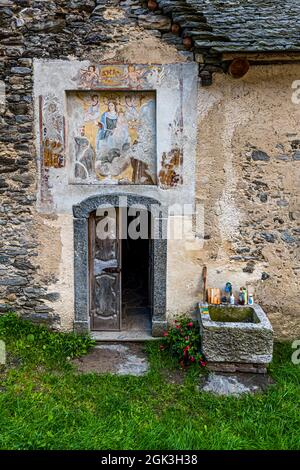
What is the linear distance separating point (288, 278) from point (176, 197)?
6.37 ft

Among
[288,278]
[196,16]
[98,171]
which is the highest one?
[196,16]

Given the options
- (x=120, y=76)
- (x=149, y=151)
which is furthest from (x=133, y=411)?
(x=120, y=76)

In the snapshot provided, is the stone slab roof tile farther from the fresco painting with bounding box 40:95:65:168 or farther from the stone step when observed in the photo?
Result: the stone step

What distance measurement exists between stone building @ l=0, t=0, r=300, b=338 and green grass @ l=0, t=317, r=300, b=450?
0.96 m

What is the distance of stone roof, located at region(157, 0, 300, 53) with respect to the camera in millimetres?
4445

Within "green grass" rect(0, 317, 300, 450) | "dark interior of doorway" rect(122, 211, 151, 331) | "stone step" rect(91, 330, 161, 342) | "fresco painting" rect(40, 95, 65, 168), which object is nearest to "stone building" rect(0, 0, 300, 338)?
"fresco painting" rect(40, 95, 65, 168)

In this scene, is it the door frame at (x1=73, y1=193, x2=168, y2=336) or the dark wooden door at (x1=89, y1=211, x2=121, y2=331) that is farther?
the dark wooden door at (x1=89, y1=211, x2=121, y2=331)

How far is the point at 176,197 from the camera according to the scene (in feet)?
17.1

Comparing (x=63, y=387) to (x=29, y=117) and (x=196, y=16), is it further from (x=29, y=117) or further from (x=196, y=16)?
(x=196, y=16)

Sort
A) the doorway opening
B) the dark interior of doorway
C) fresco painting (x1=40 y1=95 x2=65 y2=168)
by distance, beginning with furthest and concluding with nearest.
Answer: the dark interior of doorway < the doorway opening < fresco painting (x1=40 y1=95 x2=65 y2=168)

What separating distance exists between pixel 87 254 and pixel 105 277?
1.63 feet
